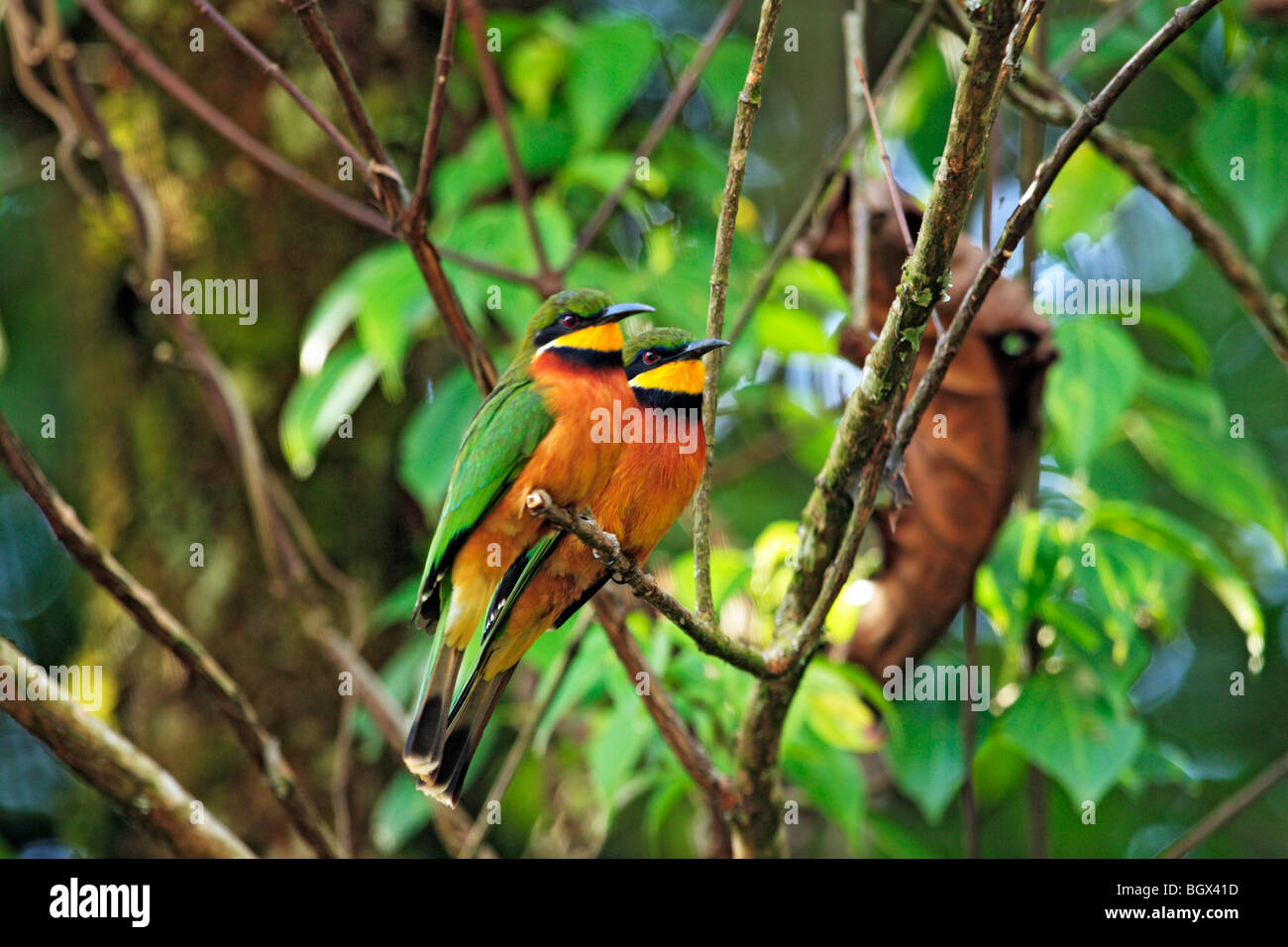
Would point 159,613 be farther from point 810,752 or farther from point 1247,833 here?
point 1247,833

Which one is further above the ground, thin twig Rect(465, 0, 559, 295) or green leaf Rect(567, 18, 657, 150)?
green leaf Rect(567, 18, 657, 150)

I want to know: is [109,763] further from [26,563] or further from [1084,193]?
[26,563]

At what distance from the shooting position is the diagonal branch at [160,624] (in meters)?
2.32

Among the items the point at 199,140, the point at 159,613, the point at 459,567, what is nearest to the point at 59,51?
the point at 199,140

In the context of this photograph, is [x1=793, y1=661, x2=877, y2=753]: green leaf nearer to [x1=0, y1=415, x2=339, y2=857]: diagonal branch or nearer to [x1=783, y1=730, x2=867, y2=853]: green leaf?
[x1=783, y1=730, x2=867, y2=853]: green leaf

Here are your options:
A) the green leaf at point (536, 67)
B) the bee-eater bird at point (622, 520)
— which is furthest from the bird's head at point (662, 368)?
the green leaf at point (536, 67)

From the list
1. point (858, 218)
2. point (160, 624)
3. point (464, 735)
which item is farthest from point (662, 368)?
point (160, 624)

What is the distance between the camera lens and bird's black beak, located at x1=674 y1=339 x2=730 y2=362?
1927 millimetres

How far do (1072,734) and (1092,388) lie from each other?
83cm

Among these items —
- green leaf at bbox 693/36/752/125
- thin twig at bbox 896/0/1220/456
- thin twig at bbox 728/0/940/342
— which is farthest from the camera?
green leaf at bbox 693/36/752/125

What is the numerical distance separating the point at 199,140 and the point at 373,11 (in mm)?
759

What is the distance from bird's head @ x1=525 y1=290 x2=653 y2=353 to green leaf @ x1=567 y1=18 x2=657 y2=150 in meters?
1.33

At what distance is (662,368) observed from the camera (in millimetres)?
2301

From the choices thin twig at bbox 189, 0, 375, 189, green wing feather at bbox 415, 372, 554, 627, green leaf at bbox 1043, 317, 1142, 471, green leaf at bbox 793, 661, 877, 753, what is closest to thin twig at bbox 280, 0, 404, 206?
thin twig at bbox 189, 0, 375, 189
